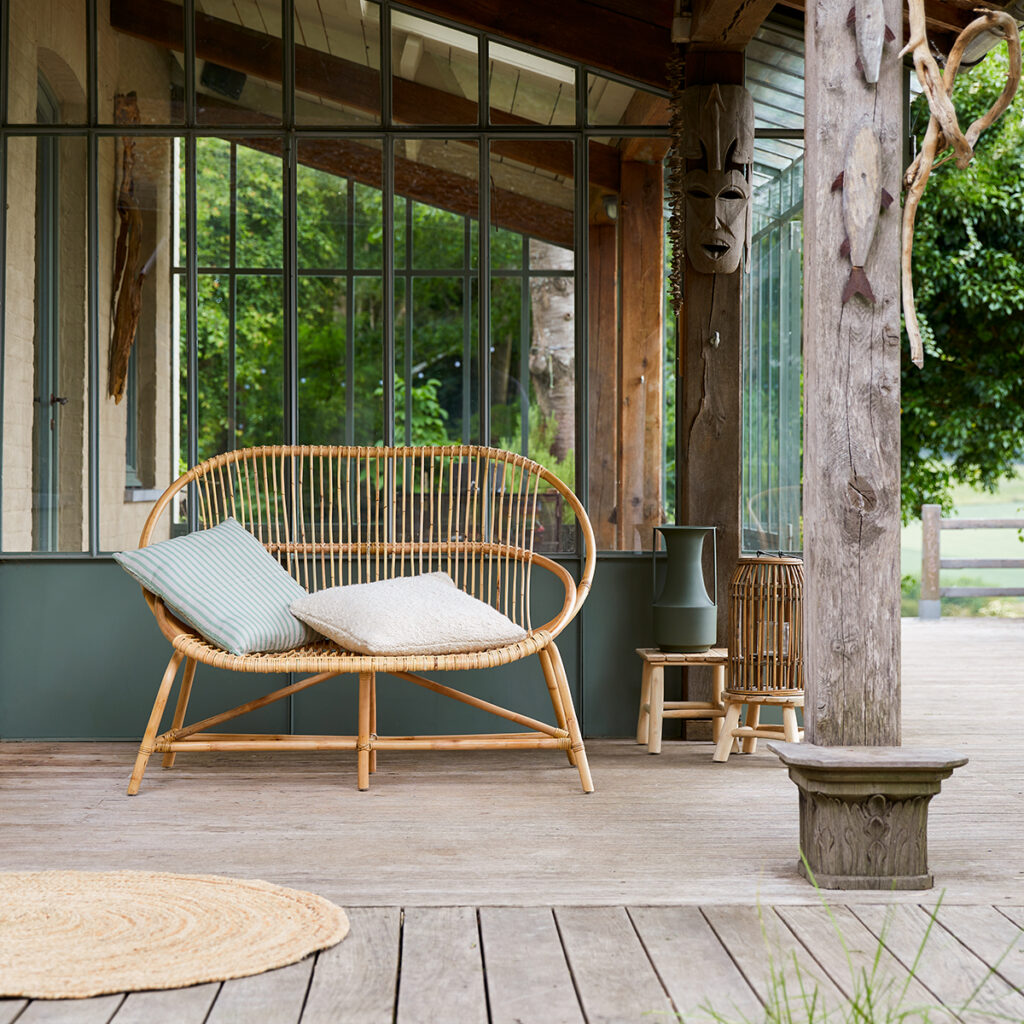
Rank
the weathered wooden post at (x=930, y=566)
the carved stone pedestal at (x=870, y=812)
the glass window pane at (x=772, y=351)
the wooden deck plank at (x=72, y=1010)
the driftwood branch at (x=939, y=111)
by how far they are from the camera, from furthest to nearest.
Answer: the weathered wooden post at (x=930, y=566) < the glass window pane at (x=772, y=351) < the carved stone pedestal at (x=870, y=812) < the driftwood branch at (x=939, y=111) < the wooden deck plank at (x=72, y=1010)

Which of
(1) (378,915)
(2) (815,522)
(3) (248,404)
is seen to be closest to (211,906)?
(1) (378,915)

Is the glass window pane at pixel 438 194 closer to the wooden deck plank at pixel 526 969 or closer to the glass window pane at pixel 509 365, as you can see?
the glass window pane at pixel 509 365

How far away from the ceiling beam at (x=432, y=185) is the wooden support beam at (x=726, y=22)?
2.14ft

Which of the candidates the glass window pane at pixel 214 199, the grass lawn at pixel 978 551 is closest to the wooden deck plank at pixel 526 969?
the glass window pane at pixel 214 199

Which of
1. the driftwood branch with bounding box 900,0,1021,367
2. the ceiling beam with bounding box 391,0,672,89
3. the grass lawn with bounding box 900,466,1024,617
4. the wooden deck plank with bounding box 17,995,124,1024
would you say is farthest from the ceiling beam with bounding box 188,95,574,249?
the grass lawn with bounding box 900,466,1024,617

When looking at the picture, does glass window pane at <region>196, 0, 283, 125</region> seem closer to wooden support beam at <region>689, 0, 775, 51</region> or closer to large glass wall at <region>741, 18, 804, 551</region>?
wooden support beam at <region>689, 0, 775, 51</region>

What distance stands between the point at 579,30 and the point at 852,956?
2948mm

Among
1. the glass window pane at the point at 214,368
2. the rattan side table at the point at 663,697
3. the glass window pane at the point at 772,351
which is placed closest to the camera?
the rattan side table at the point at 663,697

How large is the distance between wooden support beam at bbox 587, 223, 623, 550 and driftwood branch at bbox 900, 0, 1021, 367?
1.76 metres

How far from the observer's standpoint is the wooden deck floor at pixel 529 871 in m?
1.71

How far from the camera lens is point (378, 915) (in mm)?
2039

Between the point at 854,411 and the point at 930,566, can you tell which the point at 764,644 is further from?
the point at 930,566

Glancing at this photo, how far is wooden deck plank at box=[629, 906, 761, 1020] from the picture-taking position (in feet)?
5.48

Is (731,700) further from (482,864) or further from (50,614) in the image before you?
(50,614)
